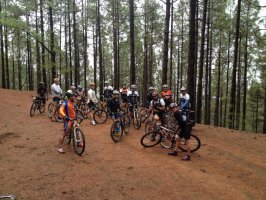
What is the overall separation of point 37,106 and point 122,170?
31.9 ft

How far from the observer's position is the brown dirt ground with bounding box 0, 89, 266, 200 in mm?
6020

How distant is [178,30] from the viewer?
29188 millimetres

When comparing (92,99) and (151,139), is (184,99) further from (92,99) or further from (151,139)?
(92,99)

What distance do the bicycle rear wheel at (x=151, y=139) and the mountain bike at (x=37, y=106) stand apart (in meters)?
7.93

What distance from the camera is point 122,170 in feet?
24.2

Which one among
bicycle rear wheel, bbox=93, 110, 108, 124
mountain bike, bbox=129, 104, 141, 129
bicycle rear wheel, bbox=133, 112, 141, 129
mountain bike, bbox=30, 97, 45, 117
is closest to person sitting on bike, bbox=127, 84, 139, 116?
mountain bike, bbox=129, 104, 141, 129

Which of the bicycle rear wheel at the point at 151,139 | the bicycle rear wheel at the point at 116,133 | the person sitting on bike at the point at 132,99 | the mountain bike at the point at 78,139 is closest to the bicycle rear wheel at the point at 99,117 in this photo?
the person sitting on bike at the point at 132,99

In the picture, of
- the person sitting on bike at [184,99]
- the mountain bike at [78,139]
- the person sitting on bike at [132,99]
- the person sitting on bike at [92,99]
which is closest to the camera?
the mountain bike at [78,139]

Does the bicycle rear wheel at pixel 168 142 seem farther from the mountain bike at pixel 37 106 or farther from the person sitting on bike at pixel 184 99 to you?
the mountain bike at pixel 37 106

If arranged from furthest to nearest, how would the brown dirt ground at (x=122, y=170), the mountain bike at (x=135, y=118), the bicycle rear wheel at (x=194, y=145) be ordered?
the mountain bike at (x=135, y=118) → the bicycle rear wheel at (x=194, y=145) → the brown dirt ground at (x=122, y=170)

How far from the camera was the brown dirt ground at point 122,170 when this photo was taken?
19.7ft

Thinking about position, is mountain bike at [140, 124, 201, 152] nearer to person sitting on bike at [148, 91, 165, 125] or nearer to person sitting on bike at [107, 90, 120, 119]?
person sitting on bike at [148, 91, 165, 125]

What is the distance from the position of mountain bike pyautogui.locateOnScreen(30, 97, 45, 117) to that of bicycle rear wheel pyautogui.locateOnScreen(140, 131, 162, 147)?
793cm

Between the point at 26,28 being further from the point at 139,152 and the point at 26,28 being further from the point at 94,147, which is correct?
the point at 139,152
